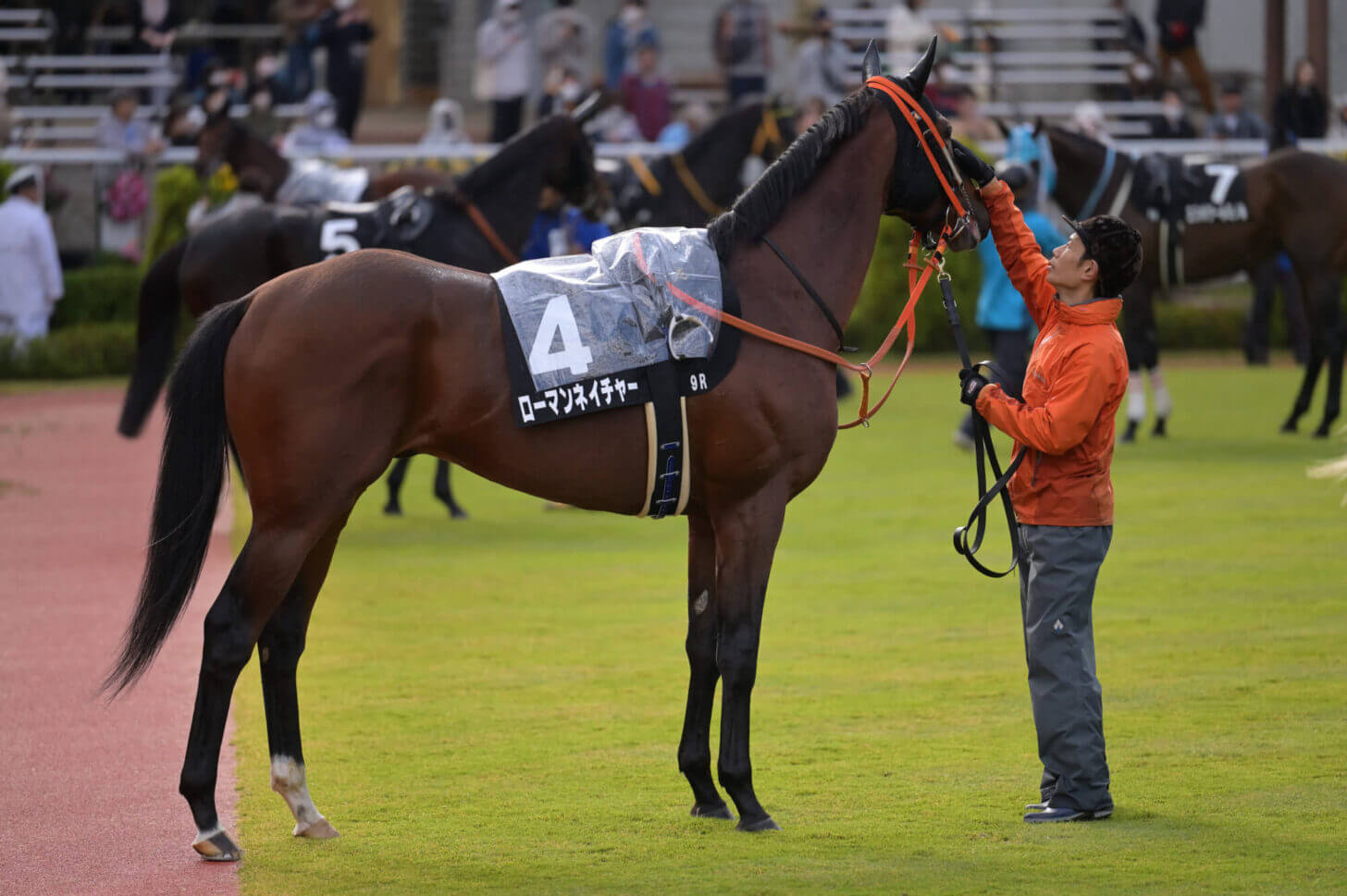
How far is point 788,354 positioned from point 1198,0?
1800cm

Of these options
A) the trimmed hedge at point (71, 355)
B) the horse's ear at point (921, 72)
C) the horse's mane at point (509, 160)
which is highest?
the horse's ear at point (921, 72)

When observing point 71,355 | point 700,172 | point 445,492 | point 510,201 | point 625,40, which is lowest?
point 71,355

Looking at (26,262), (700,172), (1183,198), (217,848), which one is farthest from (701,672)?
(26,262)

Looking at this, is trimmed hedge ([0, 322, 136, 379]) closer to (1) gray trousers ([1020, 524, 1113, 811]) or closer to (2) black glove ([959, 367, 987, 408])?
(2) black glove ([959, 367, 987, 408])

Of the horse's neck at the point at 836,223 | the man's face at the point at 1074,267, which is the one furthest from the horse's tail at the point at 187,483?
the man's face at the point at 1074,267

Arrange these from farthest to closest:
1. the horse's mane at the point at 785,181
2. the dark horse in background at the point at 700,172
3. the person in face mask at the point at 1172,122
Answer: the person in face mask at the point at 1172,122 → the dark horse in background at the point at 700,172 → the horse's mane at the point at 785,181

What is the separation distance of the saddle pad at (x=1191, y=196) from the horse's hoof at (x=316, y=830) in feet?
29.0

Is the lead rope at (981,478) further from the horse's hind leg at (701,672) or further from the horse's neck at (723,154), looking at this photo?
the horse's neck at (723,154)

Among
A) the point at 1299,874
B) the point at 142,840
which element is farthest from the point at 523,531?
the point at 1299,874

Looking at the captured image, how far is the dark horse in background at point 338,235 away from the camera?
29.5 feet

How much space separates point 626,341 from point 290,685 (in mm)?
1272

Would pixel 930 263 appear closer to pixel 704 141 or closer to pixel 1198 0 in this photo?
pixel 704 141

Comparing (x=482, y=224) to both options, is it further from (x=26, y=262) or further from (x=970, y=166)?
(x=26, y=262)

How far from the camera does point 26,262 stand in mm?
15891
